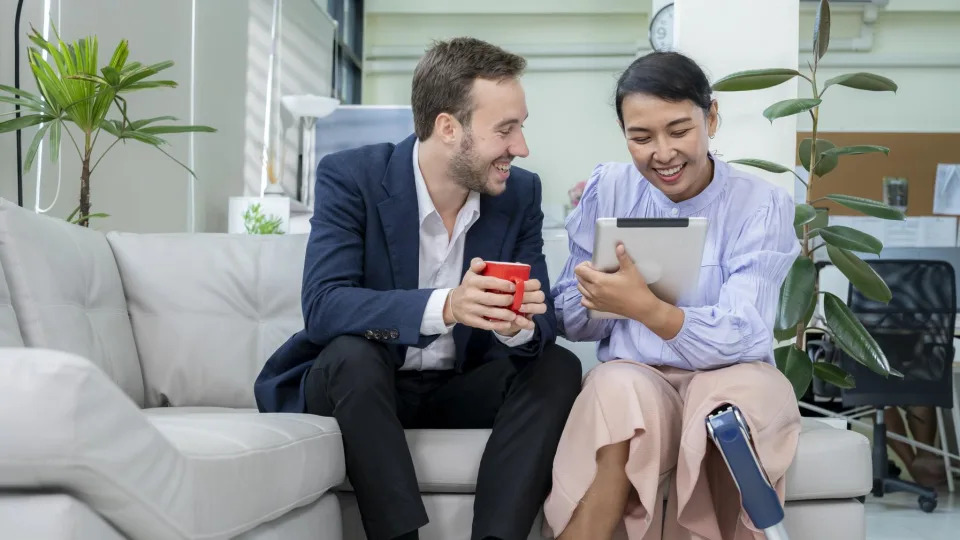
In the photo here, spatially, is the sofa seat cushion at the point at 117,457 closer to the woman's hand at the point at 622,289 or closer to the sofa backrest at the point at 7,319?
the sofa backrest at the point at 7,319

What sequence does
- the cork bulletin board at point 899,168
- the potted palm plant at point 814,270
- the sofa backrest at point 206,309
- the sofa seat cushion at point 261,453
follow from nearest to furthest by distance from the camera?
1. the sofa seat cushion at point 261,453
2. the sofa backrest at point 206,309
3. the potted palm plant at point 814,270
4. the cork bulletin board at point 899,168

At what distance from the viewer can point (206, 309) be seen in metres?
2.43

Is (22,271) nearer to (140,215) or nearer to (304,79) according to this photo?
(140,215)

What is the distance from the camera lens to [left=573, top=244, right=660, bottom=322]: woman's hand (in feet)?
5.82

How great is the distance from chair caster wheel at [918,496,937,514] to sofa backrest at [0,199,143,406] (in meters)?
3.23

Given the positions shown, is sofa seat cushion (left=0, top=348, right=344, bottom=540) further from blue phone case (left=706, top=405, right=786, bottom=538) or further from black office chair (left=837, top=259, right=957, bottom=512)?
black office chair (left=837, top=259, right=957, bottom=512)

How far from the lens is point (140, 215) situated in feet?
13.4

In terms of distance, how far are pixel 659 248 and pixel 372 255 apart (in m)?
0.58

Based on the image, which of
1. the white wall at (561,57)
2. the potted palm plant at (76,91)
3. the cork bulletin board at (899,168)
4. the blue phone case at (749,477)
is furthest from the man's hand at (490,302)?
the white wall at (561,57)

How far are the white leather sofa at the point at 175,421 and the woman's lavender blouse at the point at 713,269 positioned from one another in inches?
10.1

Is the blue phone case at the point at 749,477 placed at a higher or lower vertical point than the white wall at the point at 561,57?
lower

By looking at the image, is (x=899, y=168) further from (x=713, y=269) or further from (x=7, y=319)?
(x=7, y=319)

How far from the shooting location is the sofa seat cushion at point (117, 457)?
108 centimetres

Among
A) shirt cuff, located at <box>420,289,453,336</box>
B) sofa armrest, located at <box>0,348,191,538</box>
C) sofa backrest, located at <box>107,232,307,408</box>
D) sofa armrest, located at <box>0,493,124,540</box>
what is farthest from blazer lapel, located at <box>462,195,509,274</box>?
sofa armrest, located at <box>0,493,124,540</box>
